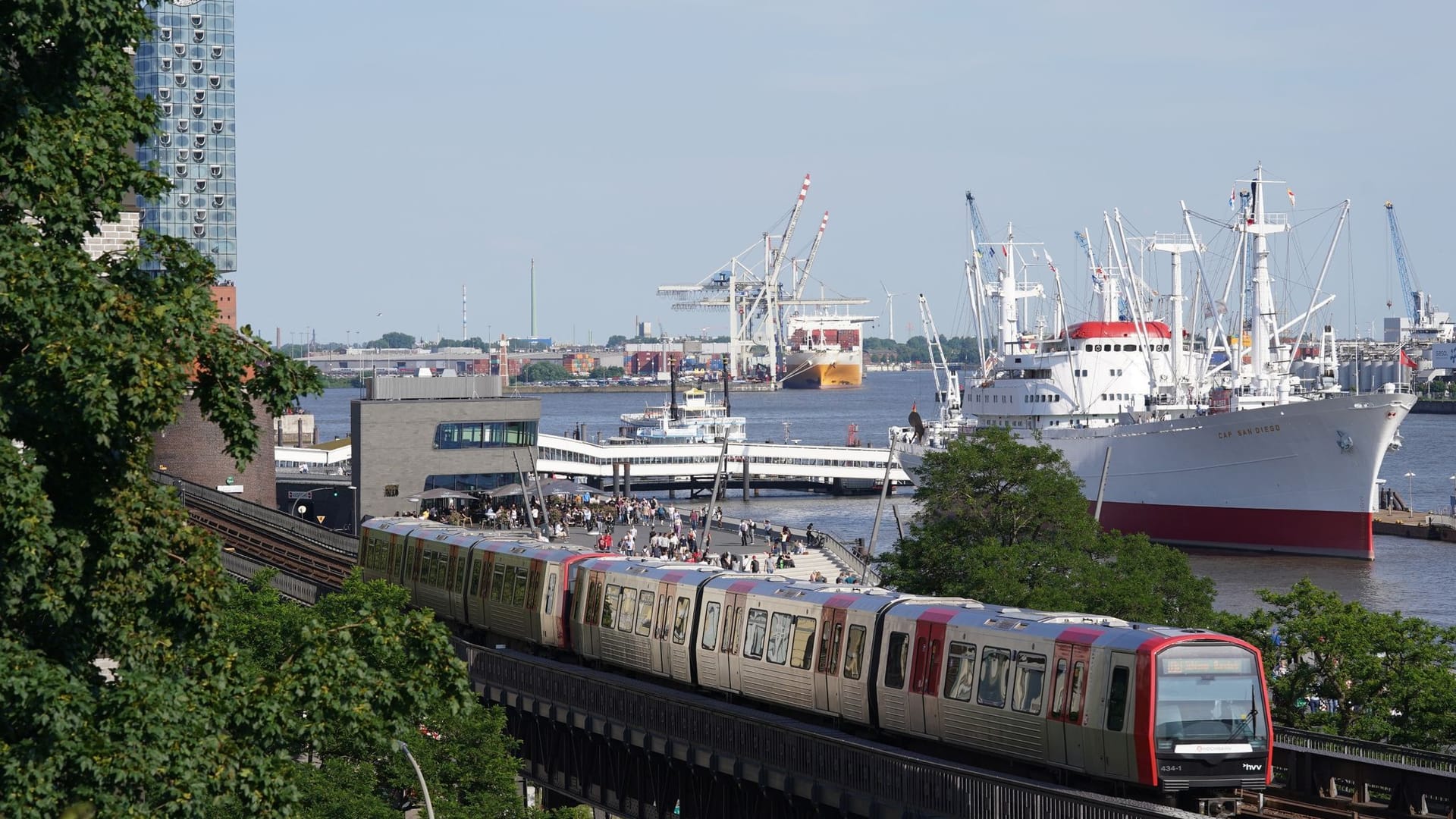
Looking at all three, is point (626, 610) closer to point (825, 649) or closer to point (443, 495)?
point (825, 649)

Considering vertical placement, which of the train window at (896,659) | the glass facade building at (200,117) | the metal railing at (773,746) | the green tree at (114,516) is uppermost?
the glass facade building at (200,117)

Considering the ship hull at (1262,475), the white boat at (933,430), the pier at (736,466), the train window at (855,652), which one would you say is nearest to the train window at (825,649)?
the train window at (855,652)

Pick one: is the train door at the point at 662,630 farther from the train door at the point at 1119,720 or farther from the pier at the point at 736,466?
the pier at the point at 736,466

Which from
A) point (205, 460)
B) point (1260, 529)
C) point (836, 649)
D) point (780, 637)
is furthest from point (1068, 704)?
point (1260, 529)

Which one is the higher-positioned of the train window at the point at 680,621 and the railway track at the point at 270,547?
the train window at the point at 680,621

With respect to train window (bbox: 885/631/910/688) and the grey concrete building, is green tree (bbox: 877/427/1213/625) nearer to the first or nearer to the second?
train window (bbox: 885/631/910/688)

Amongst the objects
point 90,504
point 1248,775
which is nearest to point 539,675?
point 1248,775

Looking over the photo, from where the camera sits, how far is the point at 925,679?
89.7ft

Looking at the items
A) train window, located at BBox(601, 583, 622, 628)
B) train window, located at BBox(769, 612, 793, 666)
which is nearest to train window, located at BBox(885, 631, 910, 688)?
train window, located at BBox(769, 612, 793, 666)

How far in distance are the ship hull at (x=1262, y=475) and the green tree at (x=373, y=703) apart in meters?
63.8

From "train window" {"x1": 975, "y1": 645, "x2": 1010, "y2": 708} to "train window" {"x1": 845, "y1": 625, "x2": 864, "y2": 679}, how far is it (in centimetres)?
315

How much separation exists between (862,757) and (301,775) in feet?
33.4

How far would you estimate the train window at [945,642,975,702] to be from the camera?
26328 mm

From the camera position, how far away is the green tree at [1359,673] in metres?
35.2
